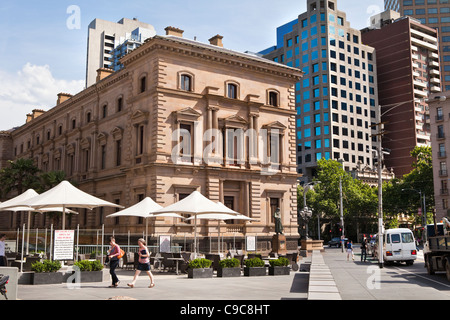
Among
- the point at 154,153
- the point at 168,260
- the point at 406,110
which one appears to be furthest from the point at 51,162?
the point at 406,110

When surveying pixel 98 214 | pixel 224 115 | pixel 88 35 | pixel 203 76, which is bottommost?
pixel 98 214

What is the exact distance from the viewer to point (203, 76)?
137 ft

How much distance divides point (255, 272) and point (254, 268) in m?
0.20

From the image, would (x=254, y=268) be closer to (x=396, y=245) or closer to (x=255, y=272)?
(x=255, y=272)

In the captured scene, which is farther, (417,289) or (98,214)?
(98,214)

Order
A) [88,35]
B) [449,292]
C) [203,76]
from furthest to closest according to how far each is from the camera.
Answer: [88,35] → [203,76] → [449,292]

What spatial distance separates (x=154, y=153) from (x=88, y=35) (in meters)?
138

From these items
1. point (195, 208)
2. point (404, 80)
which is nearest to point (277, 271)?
point (195, 208)

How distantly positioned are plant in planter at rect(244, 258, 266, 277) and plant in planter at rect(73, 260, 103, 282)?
6679 millimetres

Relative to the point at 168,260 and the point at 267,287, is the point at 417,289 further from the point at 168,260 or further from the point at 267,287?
the point at 168,260

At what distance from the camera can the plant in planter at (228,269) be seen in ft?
67.7

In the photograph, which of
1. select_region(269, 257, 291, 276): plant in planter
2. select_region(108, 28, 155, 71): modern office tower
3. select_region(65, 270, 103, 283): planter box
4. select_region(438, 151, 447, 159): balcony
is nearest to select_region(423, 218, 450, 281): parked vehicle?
select_region(269, 257, 291, 276): plant in planter

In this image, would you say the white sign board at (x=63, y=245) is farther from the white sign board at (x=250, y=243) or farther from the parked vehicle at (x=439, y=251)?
the parked vehicle at (x=439, y=251)

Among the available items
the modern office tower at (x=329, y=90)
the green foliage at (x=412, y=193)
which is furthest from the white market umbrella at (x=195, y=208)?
the modern office tower at (x=329, y=90)
